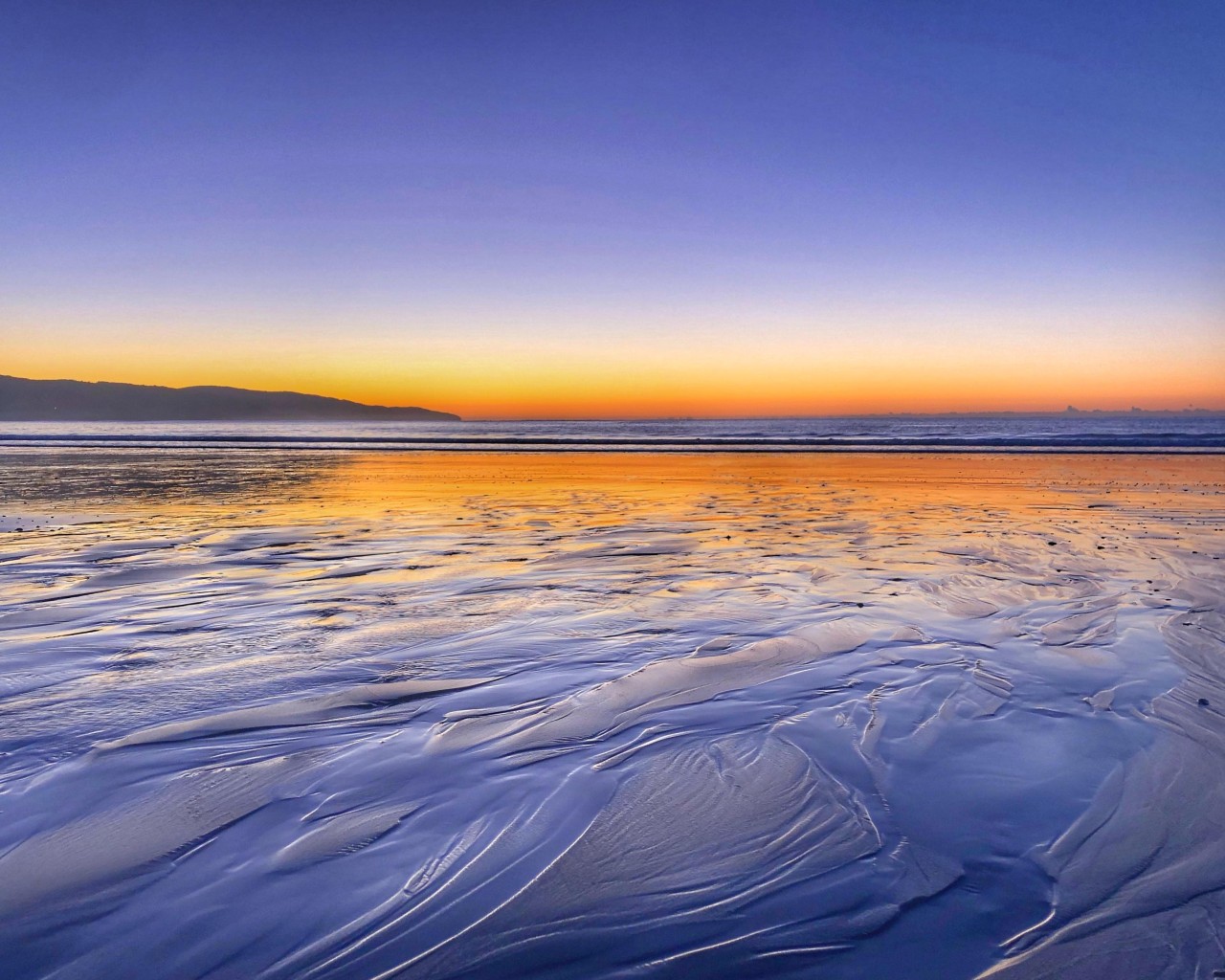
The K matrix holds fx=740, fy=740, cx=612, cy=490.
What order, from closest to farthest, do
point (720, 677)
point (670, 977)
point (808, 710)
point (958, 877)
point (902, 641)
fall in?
1. point (670, 977)
2. point (958, 877)
3. point (808, 710)
4. point (720, 677)
5. point (902, 641)

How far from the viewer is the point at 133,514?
40.1 ft

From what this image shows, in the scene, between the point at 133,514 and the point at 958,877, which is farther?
the point at 133,514

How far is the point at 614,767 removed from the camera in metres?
3.50

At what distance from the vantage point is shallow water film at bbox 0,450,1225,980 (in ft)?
7.69

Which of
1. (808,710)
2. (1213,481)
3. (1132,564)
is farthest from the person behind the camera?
(1213,481)

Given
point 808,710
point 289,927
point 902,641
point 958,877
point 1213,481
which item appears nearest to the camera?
point 289,927

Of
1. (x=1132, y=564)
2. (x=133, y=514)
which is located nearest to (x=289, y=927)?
(x=1132, y=564)

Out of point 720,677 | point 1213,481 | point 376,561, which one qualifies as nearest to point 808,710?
point 720,677

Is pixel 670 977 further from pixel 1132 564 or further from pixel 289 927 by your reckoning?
pixel 1132 564

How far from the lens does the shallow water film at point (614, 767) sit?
2344 mm

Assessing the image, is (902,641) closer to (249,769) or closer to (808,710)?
(808,710)

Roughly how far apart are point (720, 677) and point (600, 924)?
7.80ft

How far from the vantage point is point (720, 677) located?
4.66m

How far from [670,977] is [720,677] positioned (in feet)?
8.38
